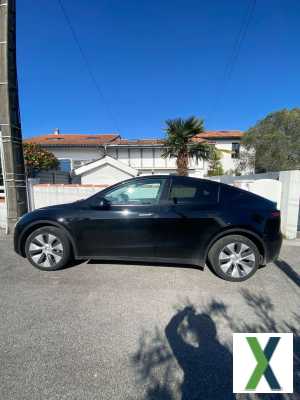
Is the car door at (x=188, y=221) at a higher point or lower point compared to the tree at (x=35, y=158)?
lower

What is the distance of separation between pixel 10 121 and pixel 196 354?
5952mm

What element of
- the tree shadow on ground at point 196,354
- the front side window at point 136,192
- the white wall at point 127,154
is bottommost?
the tree shadow on ground at point 196,354

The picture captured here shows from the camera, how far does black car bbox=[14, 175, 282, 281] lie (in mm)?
2889

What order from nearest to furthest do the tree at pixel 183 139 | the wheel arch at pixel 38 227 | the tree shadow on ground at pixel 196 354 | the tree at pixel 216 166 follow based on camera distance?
the tree shadow on ground at pixel 196 354 → the wheel arch at pixel 38 227 → the tree at pixel 183 139 → the tree at pixel 216 166

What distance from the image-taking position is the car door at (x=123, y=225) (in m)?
2.97

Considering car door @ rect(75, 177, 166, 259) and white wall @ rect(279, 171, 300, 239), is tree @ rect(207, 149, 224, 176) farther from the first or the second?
car door @ rect(75, 177, 166, 259)

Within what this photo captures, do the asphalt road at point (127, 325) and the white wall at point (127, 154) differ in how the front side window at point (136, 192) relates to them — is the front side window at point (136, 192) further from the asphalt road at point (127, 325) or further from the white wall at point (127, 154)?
the white wall at point (127, 154)

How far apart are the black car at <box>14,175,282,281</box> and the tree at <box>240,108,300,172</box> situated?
47.7ft

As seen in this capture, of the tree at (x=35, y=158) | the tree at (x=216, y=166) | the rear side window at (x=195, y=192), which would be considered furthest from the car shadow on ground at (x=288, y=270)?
the tree at (x=216, y=166)

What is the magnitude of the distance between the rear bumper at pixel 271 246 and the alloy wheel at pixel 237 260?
21 centimetres

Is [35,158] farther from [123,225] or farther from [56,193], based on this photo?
[123,225]

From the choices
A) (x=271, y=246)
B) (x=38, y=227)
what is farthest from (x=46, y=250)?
(x=271, y=246)

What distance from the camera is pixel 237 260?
2.90m

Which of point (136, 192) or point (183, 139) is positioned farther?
point (183, 139)
